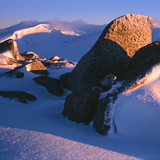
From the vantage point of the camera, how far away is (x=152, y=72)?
2.21 m

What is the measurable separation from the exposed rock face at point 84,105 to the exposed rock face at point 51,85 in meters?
1.63

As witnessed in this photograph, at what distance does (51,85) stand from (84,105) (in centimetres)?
204

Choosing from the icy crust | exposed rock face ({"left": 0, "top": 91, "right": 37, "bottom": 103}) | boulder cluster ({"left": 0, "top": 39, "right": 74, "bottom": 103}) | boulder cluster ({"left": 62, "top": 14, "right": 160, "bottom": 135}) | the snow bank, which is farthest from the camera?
the snow bank

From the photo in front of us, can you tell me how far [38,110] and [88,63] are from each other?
1552 millimetres

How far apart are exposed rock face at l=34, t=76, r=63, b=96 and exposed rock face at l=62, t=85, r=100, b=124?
1.63 meters

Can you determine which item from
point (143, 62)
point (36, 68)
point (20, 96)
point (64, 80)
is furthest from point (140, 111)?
point (36, 68)

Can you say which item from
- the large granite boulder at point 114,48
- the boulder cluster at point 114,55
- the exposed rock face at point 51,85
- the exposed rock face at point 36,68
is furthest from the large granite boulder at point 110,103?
the exposed rock face at point 36,68

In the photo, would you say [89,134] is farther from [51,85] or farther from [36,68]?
[36,68]

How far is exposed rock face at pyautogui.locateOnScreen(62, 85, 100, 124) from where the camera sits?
245cm

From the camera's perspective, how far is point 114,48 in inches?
150

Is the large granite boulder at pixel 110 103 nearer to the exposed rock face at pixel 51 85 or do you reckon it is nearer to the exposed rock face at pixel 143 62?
the exposed rock face at pixel 143 62

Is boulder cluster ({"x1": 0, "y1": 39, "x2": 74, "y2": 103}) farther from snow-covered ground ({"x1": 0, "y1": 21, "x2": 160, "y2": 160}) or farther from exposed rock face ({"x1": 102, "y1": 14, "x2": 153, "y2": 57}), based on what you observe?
exposed rock face ({"x1": 102, "y1": 14, "x2": 153, "y2": 57})

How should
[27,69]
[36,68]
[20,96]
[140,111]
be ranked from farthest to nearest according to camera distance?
1. [36,68]
2. [27,69]
3. [20,96]
4. [140,111]

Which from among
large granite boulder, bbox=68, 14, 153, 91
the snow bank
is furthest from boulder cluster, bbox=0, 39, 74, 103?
the snow bank
